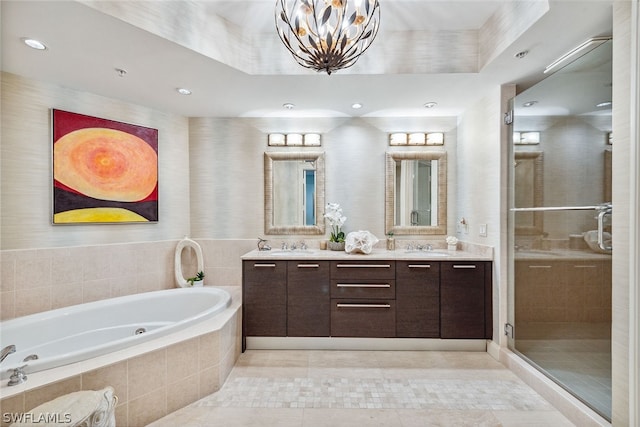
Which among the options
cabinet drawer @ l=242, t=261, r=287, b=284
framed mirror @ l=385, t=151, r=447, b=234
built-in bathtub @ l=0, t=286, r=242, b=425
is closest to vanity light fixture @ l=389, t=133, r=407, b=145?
framed mirror @ l=385, t=151, r=447, b=234

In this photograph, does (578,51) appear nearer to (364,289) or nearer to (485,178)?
(485,178)

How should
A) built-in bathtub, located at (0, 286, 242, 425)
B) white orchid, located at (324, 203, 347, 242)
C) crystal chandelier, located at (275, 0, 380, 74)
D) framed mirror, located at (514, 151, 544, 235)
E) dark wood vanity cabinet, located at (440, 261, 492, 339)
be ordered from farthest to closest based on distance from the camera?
white orchid, located at (324, 203, 347, 242), dark wood vanity cabinet, located at (440, 261, 492, 339), framed mirror, located at (514, 151, 544, 235), built-in bathtub, located at (0, 286, 242, 425), crystal chandelier, located at (275, 0, 380, 74)

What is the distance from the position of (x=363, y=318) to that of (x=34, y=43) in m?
3.27

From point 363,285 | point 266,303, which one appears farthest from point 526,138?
point 266,303

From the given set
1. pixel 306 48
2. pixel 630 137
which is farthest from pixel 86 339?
pixel 630 137

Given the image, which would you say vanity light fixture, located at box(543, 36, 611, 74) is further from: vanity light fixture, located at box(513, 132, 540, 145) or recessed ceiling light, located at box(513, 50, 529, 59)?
vanity light fixture, located at box(513, 132, 540, 145)

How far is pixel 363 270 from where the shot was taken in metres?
2.76

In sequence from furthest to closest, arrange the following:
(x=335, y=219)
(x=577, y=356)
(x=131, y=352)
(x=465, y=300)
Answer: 1. (x=335, y=219)
2. (x=465, y=300)
3. (x=577, y=356)
4. (x=131, y=352)

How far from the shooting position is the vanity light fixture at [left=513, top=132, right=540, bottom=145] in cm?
222

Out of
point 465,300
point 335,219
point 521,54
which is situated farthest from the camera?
point 335,219

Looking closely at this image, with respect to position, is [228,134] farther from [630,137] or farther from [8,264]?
[630,137]

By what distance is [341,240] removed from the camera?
10.5 feet

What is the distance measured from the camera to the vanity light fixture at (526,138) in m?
2.22

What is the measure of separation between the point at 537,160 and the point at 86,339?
396 cm
